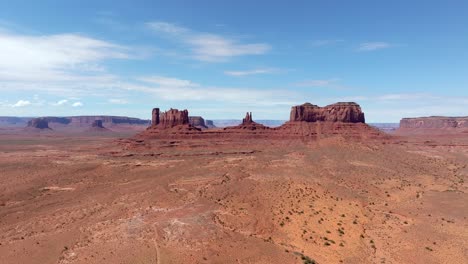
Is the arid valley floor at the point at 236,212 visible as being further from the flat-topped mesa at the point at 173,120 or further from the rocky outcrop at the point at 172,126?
the flat-topped mesa at the point at 173,120

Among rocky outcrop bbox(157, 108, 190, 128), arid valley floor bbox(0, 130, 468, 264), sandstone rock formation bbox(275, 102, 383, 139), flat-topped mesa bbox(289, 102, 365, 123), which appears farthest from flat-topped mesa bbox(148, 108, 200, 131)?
arid valley floor bbox(0, 130, 468, 264)

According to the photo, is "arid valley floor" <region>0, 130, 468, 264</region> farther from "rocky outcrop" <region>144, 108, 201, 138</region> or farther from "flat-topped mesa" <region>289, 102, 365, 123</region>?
"flat-topped mesa" <region>289, 102, 365, 123</region>

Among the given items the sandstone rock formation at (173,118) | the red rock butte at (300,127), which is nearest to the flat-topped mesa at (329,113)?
the red rock butte at (300,127)

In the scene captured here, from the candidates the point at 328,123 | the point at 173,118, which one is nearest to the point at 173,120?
the point at 173,118

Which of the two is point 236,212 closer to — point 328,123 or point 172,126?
point 328,123

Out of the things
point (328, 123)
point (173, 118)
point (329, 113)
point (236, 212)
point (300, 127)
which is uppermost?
point (329, 113)
